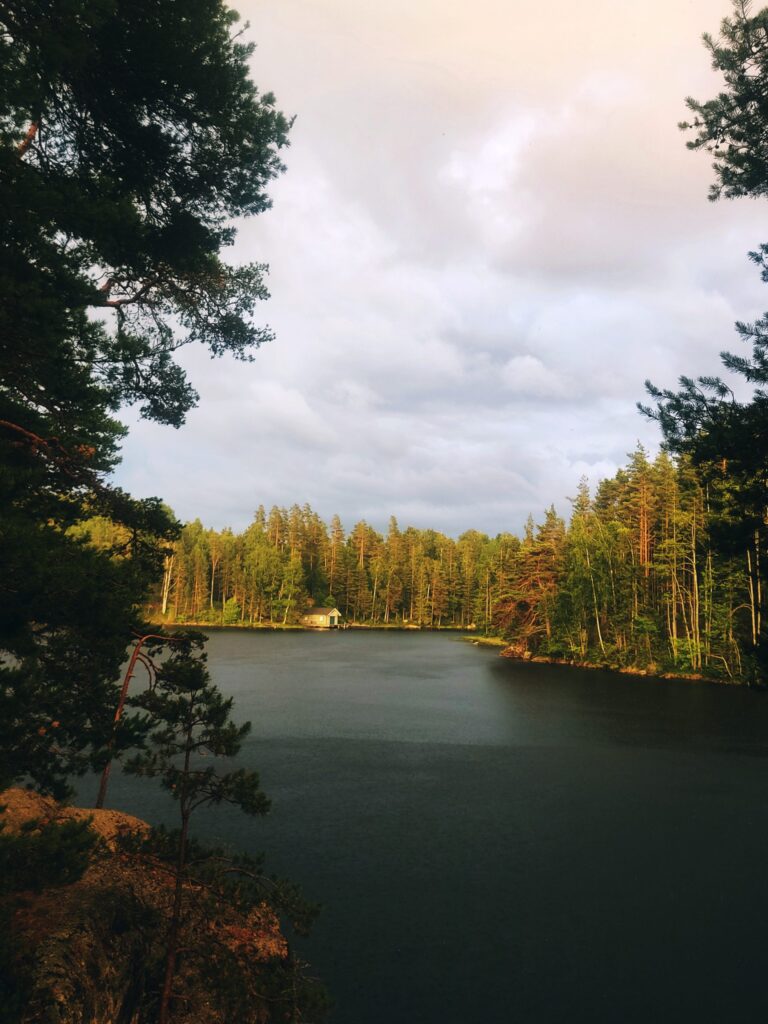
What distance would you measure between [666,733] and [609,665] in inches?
908

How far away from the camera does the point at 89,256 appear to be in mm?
7918

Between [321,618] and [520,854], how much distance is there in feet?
264

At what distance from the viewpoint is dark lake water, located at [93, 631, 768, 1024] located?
8695 mm

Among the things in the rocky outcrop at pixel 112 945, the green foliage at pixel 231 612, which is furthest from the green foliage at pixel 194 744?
the green foliage at pixel 231 612

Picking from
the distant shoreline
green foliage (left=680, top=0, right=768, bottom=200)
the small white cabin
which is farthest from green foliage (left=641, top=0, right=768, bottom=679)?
the small white cabin

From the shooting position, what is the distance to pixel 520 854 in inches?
513

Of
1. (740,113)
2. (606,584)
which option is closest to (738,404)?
(740,113)

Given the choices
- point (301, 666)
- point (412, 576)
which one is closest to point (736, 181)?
point (301, 666)

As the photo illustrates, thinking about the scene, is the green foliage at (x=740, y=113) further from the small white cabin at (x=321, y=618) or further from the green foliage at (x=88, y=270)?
the small white cabin at (x=321, y=618)

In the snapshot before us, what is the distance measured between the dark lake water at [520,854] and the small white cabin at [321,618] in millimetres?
62763

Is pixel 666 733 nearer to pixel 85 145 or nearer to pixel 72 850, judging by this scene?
pixel 72 850

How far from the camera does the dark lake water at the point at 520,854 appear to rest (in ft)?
28.5

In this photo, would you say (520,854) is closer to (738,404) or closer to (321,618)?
(738,404)

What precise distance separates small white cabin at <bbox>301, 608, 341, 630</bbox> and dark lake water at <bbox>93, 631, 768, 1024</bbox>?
62763mm
